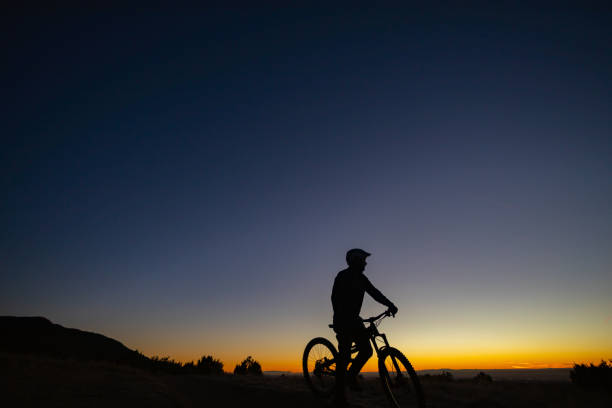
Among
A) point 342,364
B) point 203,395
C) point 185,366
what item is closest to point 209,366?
point 185,366

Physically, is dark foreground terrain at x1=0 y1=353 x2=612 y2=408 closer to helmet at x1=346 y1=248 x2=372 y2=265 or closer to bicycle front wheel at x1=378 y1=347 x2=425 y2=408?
bicycle front wheel at x1=378 y1=347 x2=425 y2=408

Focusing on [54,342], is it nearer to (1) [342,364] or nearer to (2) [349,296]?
(1) [342,364]

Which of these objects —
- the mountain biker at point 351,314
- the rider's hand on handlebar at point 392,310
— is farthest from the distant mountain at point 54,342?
the rider's hand on handlebar at point 392,310

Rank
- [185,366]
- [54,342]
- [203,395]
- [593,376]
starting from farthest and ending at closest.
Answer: [54,342] < [185,366] < [593,376] < [203,395]

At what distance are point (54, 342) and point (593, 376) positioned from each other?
28.5 meters

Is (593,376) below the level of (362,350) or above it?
below

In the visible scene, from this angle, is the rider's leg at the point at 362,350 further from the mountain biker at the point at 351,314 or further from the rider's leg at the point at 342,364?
the rider's leg at the point at 342,364

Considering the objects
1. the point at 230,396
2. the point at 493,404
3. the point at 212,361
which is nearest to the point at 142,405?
the point at 230,396

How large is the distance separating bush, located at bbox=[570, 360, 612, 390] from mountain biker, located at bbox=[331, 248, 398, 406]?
6630 mm

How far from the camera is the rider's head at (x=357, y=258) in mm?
5613

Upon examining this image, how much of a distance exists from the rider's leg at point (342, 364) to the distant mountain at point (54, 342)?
16104 millimetres

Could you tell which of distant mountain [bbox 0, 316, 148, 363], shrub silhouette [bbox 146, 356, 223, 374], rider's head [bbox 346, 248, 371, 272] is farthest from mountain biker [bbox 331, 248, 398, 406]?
distant mountain [bbox 0, 316, 148, 363]

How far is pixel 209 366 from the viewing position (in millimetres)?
15703

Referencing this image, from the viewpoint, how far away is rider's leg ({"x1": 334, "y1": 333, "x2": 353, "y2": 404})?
5.41m
